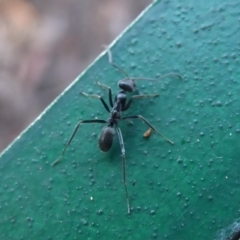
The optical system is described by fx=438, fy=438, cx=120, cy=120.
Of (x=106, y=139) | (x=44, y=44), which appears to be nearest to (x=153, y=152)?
(x=106, y=139)

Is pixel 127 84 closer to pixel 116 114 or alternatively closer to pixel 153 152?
pixel 116 114

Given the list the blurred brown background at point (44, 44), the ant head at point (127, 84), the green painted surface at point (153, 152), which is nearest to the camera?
the green painted surface at point (153, 152)

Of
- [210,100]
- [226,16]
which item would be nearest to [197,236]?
[210,100]

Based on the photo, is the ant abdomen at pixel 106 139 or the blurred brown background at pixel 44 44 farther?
the blurred brown background at pixel 44 44

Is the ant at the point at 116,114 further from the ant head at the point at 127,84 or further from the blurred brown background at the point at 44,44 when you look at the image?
the blurred brown background at the point at 44,44

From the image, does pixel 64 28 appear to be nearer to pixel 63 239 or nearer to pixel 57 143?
pixel 57 143

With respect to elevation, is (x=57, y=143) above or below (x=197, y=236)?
above

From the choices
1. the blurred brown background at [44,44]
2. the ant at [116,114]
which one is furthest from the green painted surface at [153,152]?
the blurred brown background at [44,44]
